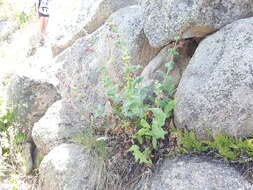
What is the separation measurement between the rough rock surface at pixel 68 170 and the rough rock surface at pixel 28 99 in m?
1.39

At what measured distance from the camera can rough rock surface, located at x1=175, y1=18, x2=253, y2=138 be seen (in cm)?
253

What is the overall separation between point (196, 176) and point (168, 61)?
1.45 meters

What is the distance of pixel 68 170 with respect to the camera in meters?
3.34

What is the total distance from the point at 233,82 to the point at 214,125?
400mm

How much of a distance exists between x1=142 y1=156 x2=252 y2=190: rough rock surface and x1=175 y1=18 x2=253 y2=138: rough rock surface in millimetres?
269

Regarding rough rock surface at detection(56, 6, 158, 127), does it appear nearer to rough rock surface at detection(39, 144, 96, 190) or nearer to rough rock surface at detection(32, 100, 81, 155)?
rough rock surface at detection(32, 100, 81, 155)

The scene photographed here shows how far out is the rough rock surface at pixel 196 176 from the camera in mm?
2436

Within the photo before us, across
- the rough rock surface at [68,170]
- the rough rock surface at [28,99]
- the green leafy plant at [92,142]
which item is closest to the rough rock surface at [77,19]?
the rough rock surface at [28,99]

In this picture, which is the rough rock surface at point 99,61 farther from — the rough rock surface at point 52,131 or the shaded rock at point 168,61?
the shaded rock at point 168,61

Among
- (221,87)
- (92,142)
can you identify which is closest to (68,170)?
(92,142)

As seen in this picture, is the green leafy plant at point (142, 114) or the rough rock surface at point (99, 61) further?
the rough rock surface at point (99, 61)

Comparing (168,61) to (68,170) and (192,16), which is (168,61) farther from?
(68,170)

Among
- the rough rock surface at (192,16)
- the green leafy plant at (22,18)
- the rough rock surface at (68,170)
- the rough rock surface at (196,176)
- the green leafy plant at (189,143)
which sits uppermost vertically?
the rough rock surface at (192,16)

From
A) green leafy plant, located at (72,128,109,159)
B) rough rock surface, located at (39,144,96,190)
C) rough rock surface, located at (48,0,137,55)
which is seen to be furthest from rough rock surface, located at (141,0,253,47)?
rough rock surface, located at (48,0,137,55)
